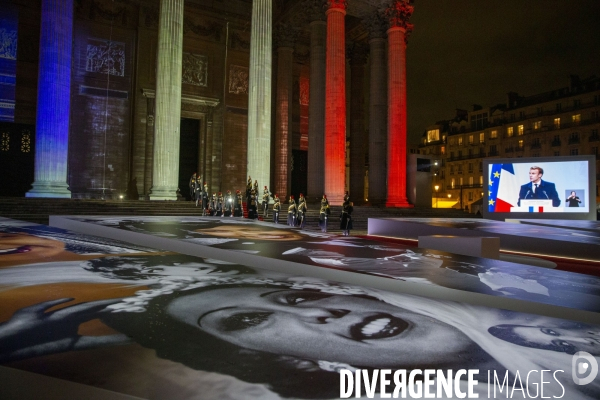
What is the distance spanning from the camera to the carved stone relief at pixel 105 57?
26453 millimetres

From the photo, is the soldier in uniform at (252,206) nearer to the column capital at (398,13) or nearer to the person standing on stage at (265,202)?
the person standing on stage at (265,202)

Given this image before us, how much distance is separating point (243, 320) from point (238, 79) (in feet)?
96.4

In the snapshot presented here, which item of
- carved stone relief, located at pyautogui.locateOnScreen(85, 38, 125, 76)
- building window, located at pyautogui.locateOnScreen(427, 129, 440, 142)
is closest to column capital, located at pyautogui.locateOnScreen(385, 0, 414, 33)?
carved stone relief, located at pyautogui.locateOnScreen(85, 38, 125, 76)

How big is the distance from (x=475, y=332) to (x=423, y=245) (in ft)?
24.4

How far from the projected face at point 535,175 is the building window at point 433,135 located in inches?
2200

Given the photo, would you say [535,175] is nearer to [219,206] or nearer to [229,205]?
[229,205]

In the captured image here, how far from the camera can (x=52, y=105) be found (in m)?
20.3

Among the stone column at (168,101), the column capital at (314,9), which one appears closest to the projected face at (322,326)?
the stone column at (168,101)

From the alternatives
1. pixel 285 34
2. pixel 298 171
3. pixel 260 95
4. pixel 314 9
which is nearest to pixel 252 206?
pixel 260 95

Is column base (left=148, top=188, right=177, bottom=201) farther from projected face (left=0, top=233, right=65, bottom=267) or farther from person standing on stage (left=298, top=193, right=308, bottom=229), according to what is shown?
projected face (left=0, top=233, right=65, bottom=267)

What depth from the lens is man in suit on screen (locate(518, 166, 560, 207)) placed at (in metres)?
19.3

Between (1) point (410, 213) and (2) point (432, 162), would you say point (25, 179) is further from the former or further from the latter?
(2) point (432, 162)

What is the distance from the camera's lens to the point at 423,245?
1087 centimetres

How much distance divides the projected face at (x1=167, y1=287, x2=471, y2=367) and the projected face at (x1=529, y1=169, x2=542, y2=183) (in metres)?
18.1
